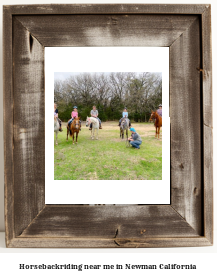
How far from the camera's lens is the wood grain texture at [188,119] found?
111 centimetres

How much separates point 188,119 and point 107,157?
0.44 meters

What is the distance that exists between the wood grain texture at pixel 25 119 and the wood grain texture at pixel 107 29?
0.08 m

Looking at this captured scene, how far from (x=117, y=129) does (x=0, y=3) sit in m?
1.00

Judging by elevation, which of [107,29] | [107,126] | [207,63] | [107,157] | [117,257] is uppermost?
[107,29]

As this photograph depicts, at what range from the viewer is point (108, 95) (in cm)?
118

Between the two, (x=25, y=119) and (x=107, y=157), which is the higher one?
(x=25, y=119)

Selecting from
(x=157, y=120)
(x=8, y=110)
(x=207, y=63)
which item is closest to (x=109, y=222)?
(x=157, y=120)

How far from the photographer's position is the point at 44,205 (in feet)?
3.65

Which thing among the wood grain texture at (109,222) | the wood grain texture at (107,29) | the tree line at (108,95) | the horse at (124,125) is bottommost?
the wood grain texture at (109,222)

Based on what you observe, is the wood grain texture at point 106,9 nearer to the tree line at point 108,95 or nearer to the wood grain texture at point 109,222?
the tree line at point 108,95

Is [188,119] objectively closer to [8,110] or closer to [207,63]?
[207,63]

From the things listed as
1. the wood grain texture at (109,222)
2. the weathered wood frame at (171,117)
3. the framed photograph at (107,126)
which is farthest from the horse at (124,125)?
the wood grain texture at (109,222)

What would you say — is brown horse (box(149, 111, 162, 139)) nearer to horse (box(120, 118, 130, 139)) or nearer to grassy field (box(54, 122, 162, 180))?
grassy field (box(54, 122, 162, 180))

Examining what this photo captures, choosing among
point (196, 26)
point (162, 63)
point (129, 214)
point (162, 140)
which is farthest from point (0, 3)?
point (129, 214)
